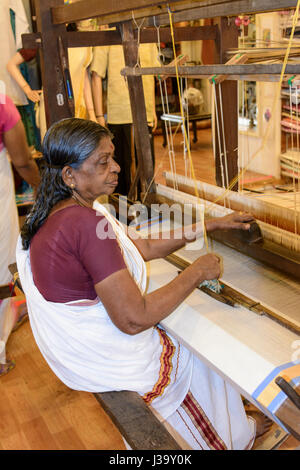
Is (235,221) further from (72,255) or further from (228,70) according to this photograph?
(72,255)

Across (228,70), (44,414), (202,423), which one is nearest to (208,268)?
(202,423)

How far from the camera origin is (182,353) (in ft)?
5.72

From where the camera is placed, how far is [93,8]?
219 centimetres

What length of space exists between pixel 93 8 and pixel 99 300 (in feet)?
4.24

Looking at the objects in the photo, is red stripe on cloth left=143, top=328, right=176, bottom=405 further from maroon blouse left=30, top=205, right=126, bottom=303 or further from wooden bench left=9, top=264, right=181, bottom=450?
maroon blouse left=30, top=205, right=126, bottom=303

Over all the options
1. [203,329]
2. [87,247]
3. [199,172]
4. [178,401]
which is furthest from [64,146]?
[199,172]

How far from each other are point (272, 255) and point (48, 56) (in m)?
1.53

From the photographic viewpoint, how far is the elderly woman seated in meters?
1.46

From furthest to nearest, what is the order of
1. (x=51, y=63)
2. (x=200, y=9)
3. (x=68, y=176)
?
1. (x=51, y=63)
2. (x=200, y=9)
3. (x=68, y=176)

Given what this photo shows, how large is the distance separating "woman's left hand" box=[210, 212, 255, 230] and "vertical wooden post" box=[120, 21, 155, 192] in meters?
0.76

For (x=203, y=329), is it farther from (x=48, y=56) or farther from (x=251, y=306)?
(x=48, y=56)

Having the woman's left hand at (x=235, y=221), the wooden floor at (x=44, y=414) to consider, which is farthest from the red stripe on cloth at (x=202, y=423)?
the woman's left hand at (x=235, y=221)

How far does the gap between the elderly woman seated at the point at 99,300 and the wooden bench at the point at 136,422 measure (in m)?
0.04

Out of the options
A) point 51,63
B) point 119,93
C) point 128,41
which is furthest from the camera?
point 119,93
